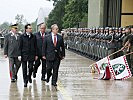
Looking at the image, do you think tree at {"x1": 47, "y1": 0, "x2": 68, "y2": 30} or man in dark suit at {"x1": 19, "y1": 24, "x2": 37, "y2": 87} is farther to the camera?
tree at {"x1": 47, "y1": 0, "x2": 68, "y2": 30}

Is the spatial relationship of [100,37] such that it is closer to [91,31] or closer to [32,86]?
[91,31]

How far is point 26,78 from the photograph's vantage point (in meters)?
12.3

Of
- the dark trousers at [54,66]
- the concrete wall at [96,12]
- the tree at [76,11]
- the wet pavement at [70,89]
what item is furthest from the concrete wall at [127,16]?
the tree at [76,11]

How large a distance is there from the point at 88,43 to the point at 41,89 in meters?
12.3

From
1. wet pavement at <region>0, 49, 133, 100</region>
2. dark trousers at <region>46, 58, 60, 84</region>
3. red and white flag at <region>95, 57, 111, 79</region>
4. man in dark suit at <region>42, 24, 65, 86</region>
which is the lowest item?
wet pavement at <region>0, 49, 133, 100</region>

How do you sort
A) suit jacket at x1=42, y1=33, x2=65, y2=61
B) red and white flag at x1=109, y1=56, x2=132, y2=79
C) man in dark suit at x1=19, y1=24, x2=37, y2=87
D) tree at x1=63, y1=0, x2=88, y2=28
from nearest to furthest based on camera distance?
suit jacket at x1=42, y1=33, x2=65, y2=61
man in dark suit at x1=19, y1=24, x2=37, y2=87
red and white flag at x1=109, y1=56, x2=132, y2=79
tree at x1=63, y1=0, x2=88, y2=28

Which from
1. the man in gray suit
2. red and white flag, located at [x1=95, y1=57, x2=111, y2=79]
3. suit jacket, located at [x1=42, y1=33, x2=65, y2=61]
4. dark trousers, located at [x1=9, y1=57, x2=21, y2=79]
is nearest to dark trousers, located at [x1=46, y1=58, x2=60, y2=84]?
suit jacket, located at [x1=42, y1=33, x2=65, y2=61]

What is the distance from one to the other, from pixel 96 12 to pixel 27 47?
2166cm

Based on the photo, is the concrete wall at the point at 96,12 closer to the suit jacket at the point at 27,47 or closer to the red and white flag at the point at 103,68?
the red and white flag at the point at 103,68

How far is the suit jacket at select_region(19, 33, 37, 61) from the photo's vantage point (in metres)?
12.3

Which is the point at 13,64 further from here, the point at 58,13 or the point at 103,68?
the point at 58,13

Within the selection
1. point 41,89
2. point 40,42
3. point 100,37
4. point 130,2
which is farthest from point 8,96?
point 130,2

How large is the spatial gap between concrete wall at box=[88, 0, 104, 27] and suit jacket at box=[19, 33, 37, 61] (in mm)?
19098

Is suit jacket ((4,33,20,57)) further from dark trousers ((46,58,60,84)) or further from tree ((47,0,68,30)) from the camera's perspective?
tree ((47,0,68,30))
